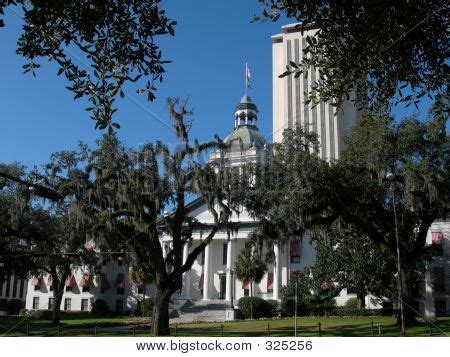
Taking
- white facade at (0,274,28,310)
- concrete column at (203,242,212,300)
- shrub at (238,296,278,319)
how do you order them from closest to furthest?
shrub at (238,296,278,319) < concrete column at (203,242,212,300) < white facade at (0,274,28,310)

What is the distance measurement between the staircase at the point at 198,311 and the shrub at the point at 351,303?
11601 mm

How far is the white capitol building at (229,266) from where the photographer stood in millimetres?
55781

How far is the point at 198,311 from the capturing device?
53094 mm

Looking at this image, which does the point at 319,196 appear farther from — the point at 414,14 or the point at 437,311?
the point at 437,311

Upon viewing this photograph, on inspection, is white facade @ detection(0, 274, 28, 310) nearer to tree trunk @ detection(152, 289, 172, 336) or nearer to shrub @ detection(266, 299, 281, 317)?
shrub @ detection(266, 299, 281, 317)

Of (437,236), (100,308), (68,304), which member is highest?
(437,236)

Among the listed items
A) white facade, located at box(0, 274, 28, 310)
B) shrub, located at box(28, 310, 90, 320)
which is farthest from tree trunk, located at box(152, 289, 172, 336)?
white facade, located at box(0, 274, 28, 310)

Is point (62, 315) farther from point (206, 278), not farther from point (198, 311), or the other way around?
point (206, 278)

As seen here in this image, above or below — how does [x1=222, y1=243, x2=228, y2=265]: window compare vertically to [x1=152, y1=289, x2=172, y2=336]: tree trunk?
above

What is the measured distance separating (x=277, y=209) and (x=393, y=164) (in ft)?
19.6

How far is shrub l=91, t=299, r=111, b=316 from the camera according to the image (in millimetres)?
60719

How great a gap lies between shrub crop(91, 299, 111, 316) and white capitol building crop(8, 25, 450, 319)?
1.18 meters

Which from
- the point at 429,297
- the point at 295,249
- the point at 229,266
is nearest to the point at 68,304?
the point at 229,266

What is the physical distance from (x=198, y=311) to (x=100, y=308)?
1444 centimetres
